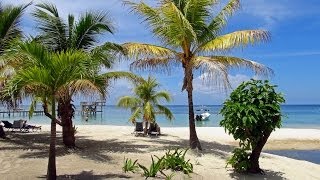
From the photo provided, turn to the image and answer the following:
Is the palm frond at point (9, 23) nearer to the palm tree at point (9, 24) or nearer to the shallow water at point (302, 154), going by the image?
the palm tree at point (9, 24)

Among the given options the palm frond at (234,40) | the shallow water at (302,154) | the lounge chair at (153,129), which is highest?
the palm frond at (234,40)

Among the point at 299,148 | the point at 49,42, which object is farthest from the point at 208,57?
the point at 299,148

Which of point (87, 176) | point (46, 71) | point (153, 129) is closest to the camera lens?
point (46, 71)

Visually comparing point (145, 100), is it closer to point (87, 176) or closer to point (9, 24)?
point (9, 24)

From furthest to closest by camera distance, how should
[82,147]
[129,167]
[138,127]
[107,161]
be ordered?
[138,127]
[82,147]
[107,161]
[129,167]

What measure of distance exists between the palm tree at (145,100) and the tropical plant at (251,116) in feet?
29.6

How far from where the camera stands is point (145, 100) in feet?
75.8

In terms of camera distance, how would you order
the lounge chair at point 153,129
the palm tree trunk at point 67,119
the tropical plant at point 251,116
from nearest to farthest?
the tropical plant at point 251,116, the palm tree trunk at point 67,119, the lounge chair at point 153,129

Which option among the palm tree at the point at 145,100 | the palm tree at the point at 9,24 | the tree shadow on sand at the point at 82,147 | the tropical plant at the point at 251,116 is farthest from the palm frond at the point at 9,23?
the tropical plant at the point at 251,116

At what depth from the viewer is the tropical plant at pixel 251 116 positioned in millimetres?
13430

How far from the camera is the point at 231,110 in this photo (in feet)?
45.0

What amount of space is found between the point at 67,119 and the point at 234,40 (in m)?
6.47

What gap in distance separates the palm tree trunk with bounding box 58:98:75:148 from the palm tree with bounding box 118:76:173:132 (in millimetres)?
6672

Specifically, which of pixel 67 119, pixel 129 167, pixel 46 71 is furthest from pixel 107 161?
pixel 46 71
